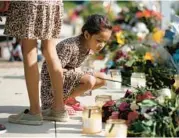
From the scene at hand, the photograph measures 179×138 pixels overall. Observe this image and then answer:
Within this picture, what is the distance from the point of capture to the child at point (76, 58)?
190 inches

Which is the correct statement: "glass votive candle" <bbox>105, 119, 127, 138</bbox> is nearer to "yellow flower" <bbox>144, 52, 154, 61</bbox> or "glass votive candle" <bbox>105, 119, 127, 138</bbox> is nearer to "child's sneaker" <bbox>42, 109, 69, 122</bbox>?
"child's sneaker" <bbox>42, 109, 69, 122</bbox>

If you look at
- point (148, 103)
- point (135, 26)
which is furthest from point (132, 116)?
point (135, 26)

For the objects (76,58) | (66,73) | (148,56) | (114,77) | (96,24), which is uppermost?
(96,24)

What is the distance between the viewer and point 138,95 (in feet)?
14.7

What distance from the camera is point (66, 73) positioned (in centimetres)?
489

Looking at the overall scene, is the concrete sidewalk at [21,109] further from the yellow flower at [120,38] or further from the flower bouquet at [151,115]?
the yellow flower at [120,38]

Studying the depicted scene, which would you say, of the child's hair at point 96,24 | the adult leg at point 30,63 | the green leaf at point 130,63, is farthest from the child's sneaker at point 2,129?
the green leaf at point 130,63

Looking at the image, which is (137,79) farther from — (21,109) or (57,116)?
(57,116)

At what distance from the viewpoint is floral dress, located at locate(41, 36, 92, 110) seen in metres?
4.85

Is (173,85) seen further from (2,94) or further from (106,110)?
(2,94)

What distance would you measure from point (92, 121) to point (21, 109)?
1.09 m

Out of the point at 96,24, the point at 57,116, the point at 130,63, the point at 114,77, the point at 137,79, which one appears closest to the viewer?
the point at 57,116

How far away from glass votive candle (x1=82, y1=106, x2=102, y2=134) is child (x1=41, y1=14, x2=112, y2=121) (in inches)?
21.4

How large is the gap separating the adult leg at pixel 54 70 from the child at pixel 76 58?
30cm
